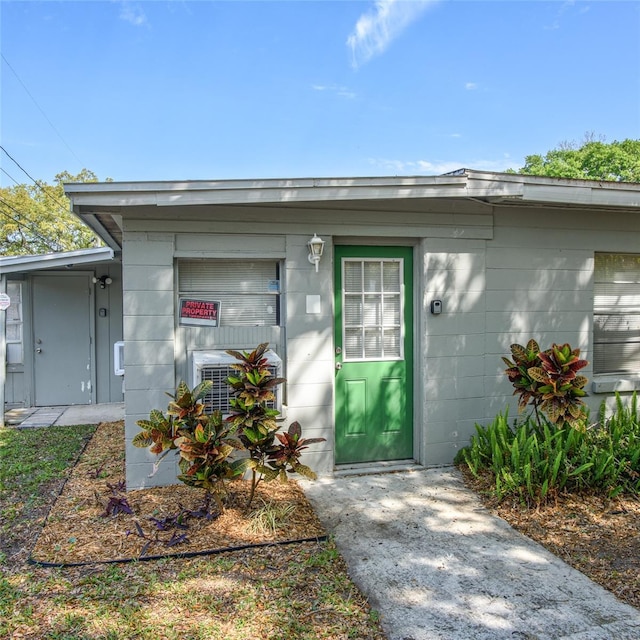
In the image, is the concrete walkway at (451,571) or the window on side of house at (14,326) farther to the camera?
the window on side of house at (14,326)

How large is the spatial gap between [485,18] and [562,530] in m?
8.23

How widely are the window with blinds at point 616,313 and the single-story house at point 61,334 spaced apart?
674 centimetres

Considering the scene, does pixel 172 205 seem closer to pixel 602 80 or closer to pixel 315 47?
pixel 315 47

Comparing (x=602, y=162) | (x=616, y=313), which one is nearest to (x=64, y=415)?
(x=616, y=313)

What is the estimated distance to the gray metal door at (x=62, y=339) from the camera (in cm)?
802

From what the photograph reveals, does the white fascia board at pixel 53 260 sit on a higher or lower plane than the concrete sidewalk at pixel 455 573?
higher

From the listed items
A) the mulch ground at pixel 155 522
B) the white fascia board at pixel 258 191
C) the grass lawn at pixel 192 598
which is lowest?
the grass lawn at pixel 192 598

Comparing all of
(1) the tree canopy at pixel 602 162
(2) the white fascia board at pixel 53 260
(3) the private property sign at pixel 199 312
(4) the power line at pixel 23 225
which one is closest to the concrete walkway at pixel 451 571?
(3) the private property sign at pixel 199 312

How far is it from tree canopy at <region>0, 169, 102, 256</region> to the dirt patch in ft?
71.3

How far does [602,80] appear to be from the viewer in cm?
1330

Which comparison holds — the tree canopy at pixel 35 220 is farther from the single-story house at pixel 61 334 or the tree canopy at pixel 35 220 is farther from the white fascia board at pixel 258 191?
the white fascia board at pixel 258 191

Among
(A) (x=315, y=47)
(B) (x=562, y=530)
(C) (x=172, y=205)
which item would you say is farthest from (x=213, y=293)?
(A) (x=315, y=47)

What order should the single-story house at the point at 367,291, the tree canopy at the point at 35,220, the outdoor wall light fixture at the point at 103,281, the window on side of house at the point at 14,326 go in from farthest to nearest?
the tree canopy at the point at 35,220, the outdoor wall light fixture at the point at 103,281, the window on side of house at the point at 14,326, the single-story house at the point at 367,291

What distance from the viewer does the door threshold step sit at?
4.52 metres
